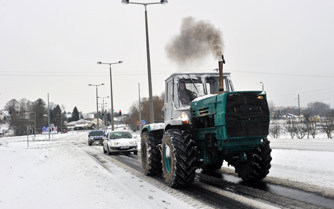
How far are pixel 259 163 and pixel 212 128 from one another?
157 centimetres

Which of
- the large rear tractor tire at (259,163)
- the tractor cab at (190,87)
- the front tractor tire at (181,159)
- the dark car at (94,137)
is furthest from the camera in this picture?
the dark car at (94,137)

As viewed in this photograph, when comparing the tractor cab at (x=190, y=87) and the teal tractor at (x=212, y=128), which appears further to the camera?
the tractor cab at (x=190, y=87)

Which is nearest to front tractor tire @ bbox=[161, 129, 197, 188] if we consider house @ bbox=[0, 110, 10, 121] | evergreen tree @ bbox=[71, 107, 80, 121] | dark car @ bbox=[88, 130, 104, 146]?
dark car @ bbox=[88, 130, 104, 146]

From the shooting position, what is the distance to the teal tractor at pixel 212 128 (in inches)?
304

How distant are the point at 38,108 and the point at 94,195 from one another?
382 ft

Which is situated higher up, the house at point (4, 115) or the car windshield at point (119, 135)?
the house at point (4, 115)

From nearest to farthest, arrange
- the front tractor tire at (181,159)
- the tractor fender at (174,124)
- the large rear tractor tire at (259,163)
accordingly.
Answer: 1. the front tractor tire at (181,159)
2. the large rear tractor tire at (259,163)
3. the tractor fender at (174,124)

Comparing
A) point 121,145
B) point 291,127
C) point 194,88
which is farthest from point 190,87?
point 291,127

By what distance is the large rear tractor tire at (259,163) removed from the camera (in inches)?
332

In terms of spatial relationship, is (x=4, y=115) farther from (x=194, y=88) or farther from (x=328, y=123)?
(x=194, y=88)

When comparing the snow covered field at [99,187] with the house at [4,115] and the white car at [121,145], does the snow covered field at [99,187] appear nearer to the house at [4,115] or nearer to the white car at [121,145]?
the white car at [121,145]

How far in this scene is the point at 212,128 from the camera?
810 cm

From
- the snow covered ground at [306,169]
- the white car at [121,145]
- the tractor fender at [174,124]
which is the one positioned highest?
the tractor fender at [174,124]

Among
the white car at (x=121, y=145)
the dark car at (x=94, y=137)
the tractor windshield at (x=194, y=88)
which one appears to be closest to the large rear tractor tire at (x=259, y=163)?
the tractor windshield at (x=194, y=88)
